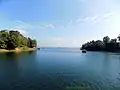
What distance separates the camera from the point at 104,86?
25.2 metres

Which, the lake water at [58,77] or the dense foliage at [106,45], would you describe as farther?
the dense foliage at [106,45]

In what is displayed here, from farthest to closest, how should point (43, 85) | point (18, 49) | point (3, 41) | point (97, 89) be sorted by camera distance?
point (18, 49), point (3, 41), point (43, 85), point (97, 89)

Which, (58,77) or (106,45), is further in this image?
(106,45)

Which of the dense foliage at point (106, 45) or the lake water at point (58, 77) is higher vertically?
the dense foliage at point (106, 45)

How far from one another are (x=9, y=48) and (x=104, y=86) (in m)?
111

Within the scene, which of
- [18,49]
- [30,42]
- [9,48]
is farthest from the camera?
[30,42]

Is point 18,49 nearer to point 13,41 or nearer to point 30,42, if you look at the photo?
point 13,41

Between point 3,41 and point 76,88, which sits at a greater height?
point 3,41

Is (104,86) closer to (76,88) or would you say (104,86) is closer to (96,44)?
(76,88)

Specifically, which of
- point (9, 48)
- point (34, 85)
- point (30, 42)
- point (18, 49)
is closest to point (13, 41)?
point (9, 48)

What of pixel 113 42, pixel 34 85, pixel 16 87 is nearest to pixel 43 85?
pixel 34 85

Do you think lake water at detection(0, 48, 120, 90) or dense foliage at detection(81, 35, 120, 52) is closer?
lake water at detection(0, 48, 120, 90)

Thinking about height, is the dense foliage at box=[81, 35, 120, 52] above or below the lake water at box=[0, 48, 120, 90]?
above

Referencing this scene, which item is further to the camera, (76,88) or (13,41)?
(13,41)
